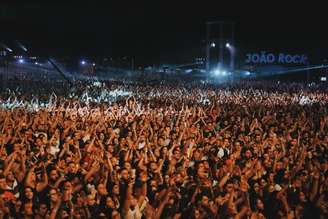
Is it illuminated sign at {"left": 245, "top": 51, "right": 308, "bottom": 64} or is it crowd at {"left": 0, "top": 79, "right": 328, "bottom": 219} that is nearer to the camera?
crowd at {"left": 0, "top": 79, "right": 328, "bottom": 219}

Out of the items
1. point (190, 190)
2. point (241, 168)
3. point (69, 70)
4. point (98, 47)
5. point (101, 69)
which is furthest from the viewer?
point (98, 47)

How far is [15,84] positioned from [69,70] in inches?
946

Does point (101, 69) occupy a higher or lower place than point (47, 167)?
higher

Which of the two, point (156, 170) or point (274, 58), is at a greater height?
point (274, 58)

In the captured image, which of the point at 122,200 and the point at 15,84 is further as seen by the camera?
the point at 15,84

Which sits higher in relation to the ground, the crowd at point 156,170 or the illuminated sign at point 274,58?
the illuminated sign at point 274,58

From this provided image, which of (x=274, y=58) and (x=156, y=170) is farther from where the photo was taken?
(x=274, y=58)

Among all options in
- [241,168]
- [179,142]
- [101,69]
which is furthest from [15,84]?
[101,69]

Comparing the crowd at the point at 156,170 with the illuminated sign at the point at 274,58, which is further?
the illuminated sign at the point at 274,58

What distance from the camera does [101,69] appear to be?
50344 millimetres

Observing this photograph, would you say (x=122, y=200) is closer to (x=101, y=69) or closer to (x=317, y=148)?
(x=317, y=148)

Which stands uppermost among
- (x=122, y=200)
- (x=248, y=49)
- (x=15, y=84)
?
(x=248, y=49)

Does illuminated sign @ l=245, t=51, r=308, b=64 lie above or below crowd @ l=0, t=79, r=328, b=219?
above

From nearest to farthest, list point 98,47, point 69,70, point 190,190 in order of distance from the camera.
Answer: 1. point 190,190
2. point 69,70
3. point 98,47
